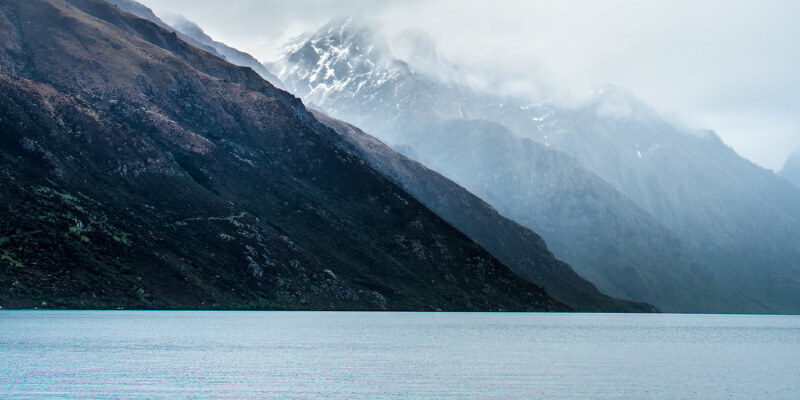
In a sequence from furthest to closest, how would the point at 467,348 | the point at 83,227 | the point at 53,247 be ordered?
the point at 83,227 < the point at 53,247 < the point at 467,348

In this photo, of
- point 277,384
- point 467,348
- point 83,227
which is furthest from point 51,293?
point 277,384

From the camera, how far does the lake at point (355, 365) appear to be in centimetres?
6544

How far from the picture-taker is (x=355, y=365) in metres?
86.2

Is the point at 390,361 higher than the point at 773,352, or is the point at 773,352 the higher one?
the point at 773,352

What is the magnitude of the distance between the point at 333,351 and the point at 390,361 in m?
14.4

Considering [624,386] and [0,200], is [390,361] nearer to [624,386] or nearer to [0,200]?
[624,386]

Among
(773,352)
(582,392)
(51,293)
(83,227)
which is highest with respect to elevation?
(773,352)

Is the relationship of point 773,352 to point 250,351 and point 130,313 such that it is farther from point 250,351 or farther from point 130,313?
point 130,313

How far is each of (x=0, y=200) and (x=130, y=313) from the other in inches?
1603

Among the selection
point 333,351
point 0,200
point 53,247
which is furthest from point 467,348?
point 0,200

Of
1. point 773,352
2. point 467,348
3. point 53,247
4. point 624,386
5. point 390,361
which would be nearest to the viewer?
point 624,386

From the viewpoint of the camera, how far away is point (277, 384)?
68875 millimetres

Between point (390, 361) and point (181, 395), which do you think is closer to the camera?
point (181, 395)

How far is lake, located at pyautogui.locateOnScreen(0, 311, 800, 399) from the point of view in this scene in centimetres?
6544
